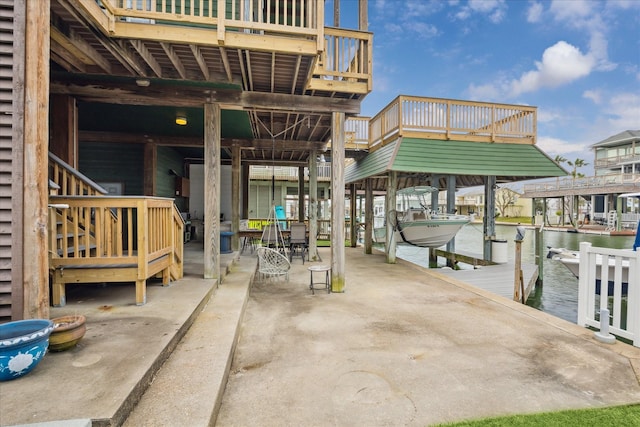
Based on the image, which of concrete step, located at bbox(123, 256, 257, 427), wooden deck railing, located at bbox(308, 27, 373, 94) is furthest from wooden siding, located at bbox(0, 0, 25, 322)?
wooden deck railing, located at bbox(308, 27, 373, 94)

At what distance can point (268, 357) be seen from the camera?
3.00m

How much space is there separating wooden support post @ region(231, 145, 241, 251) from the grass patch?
23.9ft

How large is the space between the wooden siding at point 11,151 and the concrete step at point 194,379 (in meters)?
1.39

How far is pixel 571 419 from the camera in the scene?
6.89ft

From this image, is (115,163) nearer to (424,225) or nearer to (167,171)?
(167,171)

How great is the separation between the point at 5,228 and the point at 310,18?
383 cm

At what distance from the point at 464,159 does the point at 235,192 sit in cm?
632

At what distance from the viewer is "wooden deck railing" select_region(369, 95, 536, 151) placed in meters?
8.14

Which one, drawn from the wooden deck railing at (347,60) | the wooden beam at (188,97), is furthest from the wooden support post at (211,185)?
the wooden deck railing at (347,60)

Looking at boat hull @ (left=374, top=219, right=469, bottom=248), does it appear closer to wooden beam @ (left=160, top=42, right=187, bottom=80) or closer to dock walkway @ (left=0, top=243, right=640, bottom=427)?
dock walkway @ (left=0, top=243, right=640, bottom=427)

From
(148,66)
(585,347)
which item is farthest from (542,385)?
(148,66)

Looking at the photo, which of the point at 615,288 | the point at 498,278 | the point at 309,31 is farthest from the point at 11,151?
the point at 498,278

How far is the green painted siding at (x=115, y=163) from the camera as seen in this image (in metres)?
7.57

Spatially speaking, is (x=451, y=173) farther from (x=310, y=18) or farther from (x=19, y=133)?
(x=19, y=133)
